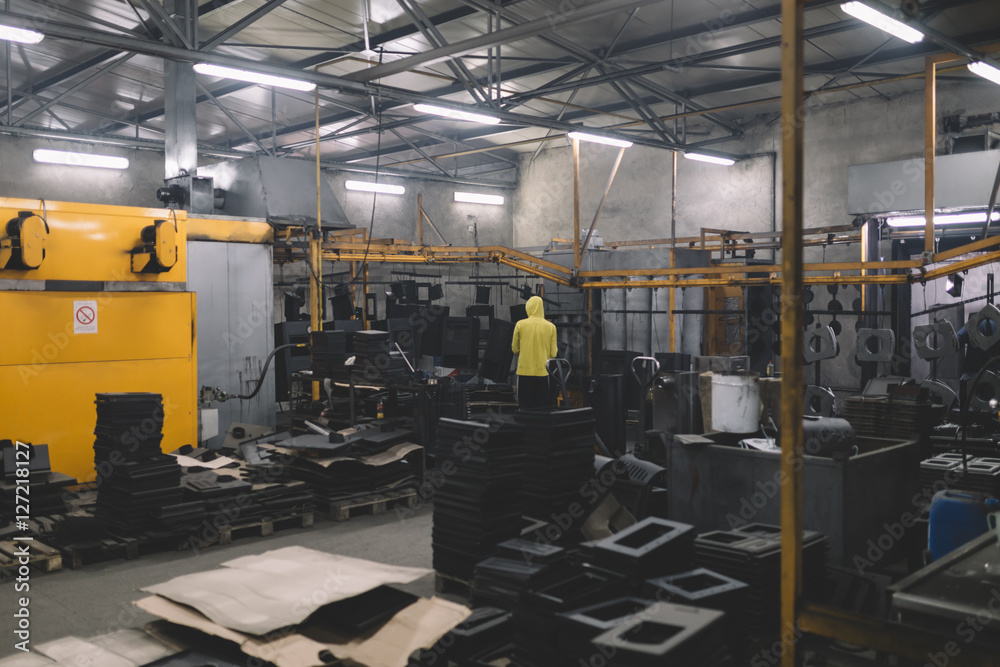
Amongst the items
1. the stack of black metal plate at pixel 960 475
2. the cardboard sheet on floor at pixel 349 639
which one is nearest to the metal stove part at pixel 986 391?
the stack of black metal plate at pixel 960 475

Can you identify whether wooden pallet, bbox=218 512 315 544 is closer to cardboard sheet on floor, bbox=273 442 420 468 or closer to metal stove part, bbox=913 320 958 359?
cardboard sheet on floor, bbox=273 442 420 468

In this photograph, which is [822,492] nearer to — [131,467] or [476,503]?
[476,503]

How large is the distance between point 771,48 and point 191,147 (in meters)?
8.72

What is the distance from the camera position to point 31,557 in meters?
5.83

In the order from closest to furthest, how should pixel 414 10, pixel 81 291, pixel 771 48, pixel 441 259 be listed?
pixel 81 291, pixel 414 10, pixel 771 48, pixel 441 259

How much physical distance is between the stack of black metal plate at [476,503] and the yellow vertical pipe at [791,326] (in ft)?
8.25

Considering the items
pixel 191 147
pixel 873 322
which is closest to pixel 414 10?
pixel 191 147

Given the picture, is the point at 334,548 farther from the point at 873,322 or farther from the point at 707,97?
the point at 707,97

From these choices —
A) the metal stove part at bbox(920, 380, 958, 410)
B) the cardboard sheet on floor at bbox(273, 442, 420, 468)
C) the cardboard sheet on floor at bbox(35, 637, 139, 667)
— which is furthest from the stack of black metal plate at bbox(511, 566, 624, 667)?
the metal stove part at bbox(920, 380, 958, 410)

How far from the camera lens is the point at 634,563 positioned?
403cm

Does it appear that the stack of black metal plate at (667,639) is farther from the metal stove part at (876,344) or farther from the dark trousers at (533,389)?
the dark trousers at (533,389)

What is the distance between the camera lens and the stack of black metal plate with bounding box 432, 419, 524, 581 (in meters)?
5.21

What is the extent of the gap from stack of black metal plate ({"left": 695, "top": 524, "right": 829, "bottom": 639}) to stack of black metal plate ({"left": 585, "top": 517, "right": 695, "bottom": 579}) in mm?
142

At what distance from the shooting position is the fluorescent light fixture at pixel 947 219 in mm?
10836
